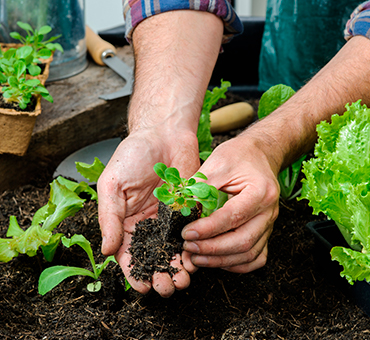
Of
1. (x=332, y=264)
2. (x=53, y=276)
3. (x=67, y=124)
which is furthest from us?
(x=67, y=124)

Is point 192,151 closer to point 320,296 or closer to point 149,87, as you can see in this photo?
point 149,87

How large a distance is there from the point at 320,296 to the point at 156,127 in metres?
0.79

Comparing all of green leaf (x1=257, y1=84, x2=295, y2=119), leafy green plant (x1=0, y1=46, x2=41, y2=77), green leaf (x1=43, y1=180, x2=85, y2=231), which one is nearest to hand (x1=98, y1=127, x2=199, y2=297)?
green leaf (x1=43, y1=180, x2=85, y2=231)

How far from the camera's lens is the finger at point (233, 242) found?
3.36ft

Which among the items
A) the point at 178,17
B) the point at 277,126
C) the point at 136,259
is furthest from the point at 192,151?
the point at 178,17

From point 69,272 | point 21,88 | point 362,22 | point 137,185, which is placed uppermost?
point 362,22

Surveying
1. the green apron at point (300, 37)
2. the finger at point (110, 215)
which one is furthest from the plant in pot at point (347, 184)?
the green apron at point (300, 37)

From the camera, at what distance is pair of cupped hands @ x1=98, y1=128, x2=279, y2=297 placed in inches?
40.4

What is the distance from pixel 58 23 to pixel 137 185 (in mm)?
1331

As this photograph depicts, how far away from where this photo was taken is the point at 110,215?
3.68ft

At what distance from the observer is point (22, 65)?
1593mm

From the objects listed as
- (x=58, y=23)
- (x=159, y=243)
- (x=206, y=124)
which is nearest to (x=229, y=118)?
(x=206, y=124)

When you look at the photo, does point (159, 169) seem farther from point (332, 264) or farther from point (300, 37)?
point (300, 37)

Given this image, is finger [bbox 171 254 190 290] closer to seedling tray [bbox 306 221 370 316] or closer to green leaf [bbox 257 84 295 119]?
seedling tray [bbox 306 221 370 316]
